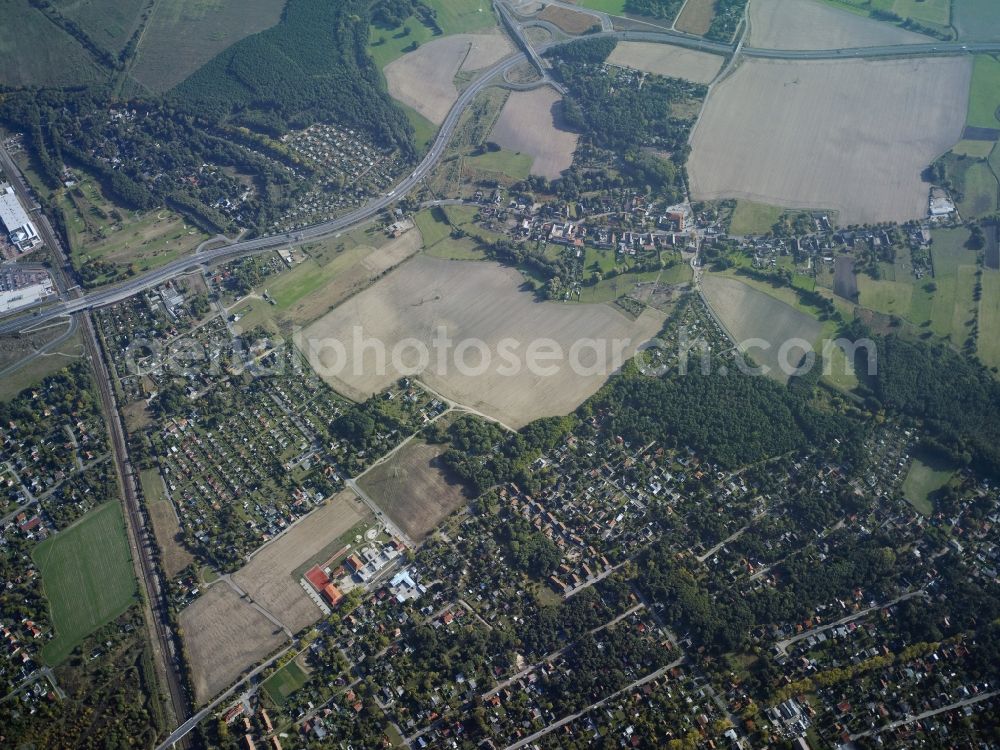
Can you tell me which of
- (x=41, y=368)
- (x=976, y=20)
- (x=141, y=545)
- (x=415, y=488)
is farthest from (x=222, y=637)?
(x=976, y=20)

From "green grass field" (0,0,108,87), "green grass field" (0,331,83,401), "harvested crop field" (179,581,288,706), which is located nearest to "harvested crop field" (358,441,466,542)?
"harvested crop field" (179,581,288,706)

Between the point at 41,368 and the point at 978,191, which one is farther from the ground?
the point at 41,368

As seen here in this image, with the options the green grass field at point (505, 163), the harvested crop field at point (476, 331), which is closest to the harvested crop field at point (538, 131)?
the green grass field at point (505, 163)

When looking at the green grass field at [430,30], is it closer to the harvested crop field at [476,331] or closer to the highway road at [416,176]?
the highway road at [416,176]

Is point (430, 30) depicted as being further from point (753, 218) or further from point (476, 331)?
point (476, 331)

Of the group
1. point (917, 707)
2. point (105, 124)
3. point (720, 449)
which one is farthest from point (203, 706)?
point (105, 124)

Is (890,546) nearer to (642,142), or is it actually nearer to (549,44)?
(642,142)
